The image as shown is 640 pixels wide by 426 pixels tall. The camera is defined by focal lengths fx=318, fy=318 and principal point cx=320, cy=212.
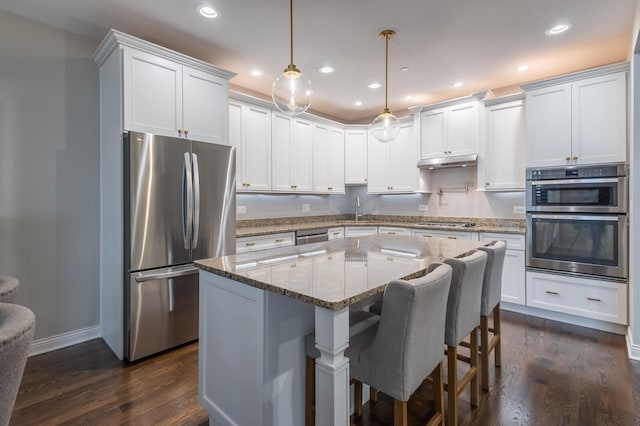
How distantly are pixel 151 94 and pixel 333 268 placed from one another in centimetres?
222

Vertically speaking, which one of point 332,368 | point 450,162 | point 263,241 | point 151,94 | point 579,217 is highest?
point 151,94

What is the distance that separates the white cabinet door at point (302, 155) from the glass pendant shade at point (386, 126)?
175 cm

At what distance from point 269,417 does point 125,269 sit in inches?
70.6

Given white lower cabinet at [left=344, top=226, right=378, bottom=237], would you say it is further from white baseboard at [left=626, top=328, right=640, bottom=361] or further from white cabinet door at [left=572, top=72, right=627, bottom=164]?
white baseboard at [left=626, top=328, right=640, bottom=361]

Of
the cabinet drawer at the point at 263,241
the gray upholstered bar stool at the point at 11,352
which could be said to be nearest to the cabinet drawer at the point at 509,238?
the cabinet drawer at the point at 263,241

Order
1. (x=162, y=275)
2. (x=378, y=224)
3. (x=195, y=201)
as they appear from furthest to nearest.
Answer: (x=378, y=224), (x=195, y=201), (x=162, y=275)

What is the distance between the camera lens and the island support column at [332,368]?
1.15 meters

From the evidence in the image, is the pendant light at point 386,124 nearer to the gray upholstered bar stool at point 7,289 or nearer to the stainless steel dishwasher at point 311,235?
the stainless steel dishwasher at point 311,235

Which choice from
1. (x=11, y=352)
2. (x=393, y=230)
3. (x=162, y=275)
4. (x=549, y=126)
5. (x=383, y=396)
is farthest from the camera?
(x=393, y=230)

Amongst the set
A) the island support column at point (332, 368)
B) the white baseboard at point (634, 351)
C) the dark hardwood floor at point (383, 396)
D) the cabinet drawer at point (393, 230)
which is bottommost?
the dark hardwood floor at point (383, 396)

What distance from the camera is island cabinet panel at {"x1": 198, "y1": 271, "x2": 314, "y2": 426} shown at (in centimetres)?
140

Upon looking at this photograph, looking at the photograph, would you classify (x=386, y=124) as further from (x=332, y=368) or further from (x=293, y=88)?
(x=332, y=368)

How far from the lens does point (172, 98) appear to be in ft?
9.21

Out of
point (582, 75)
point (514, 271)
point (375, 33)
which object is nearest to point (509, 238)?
point (514, 271)
